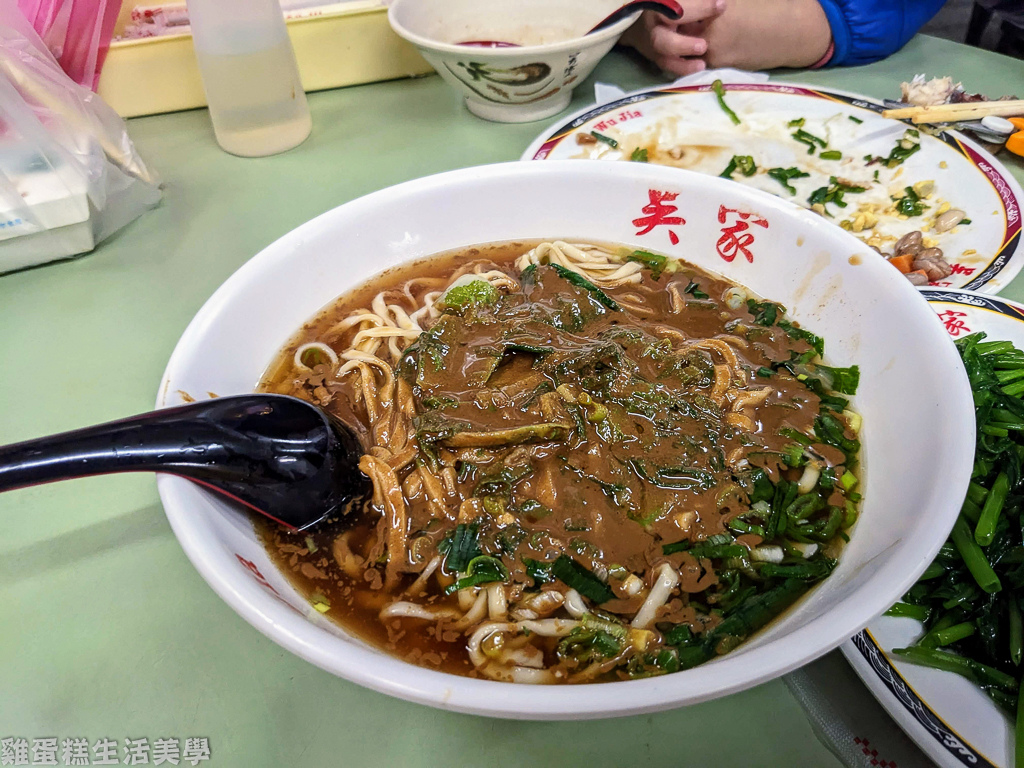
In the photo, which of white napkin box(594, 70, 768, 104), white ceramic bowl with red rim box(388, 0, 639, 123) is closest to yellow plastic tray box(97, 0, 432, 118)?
white ceramic bowl with red rim box(388, 0, 639, 123)

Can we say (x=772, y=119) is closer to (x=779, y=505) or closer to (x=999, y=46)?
(x=779, y=505)

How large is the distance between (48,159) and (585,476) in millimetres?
2239

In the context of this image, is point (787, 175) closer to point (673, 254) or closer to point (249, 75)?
point (673, 254)

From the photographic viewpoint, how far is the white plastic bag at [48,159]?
82.5 inches

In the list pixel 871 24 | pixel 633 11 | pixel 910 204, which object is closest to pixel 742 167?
pixel 910 204

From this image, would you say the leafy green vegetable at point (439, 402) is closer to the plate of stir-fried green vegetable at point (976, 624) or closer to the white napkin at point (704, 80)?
the plate of stir-fried green vegetable at point (976, 624)

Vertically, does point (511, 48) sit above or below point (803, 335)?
above

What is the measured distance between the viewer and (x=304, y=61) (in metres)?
3.24

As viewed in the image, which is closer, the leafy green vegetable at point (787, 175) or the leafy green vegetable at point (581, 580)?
the leafy green vegetable at point (581, 580)

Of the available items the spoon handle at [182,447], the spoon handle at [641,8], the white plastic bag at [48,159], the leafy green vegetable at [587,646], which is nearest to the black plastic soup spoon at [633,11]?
the spoon handle at [641,8]

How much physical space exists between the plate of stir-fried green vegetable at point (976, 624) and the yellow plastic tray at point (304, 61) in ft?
10.1

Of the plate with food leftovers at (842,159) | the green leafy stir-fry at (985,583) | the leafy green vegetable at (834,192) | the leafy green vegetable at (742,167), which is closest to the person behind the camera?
Answer: the green leafy stir-fry at (985,583)

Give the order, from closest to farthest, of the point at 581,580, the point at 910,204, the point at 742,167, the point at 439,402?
the point at 581,580 < the point at 439,402 < the point at 910,204 < the point at 742,167

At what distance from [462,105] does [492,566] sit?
2764 millimetres
